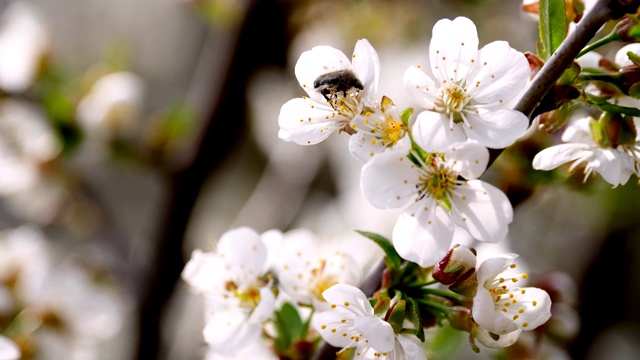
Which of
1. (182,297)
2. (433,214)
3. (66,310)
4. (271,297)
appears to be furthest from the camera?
(182,297)

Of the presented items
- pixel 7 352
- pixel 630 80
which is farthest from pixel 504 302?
pixel 7 352

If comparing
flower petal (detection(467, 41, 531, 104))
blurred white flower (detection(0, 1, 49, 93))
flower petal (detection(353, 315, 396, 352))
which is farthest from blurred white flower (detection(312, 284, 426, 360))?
blurred white flower (detection(0, 1, 49, 93))

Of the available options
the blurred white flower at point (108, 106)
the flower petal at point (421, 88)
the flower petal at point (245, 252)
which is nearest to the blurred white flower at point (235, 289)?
the flower petal at point (245, 252)

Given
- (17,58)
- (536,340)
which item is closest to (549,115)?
(536,340)

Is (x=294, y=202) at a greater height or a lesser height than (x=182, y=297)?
greater

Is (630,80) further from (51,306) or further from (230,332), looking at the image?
(51,306)

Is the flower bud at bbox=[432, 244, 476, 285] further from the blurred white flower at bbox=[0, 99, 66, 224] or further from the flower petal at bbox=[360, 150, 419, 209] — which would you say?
the blurred white flower at bbox=[0, 99, 66, 224]

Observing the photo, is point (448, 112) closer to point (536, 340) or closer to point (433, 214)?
point (433, 214)
